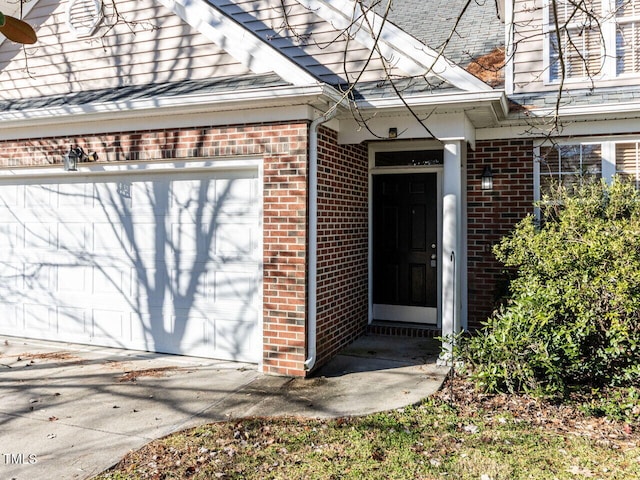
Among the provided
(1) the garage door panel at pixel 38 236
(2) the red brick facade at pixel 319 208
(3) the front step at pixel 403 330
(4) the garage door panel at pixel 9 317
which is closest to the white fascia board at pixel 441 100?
(2) the red brick facade at pixel 319 208

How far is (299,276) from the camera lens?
5.81 metres

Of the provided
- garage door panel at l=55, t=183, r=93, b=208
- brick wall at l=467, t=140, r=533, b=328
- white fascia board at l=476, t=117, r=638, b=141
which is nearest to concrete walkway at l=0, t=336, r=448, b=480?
brick wall at l=467, t=140, r=533, b=328

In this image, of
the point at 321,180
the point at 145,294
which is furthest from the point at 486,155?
the point at 145,294

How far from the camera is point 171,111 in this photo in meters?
6.15

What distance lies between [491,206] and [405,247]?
1.37 m

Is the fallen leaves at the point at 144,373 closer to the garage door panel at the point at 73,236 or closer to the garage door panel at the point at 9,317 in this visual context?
the garage door panel at the point at 73,236

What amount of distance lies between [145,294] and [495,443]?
14.9ft

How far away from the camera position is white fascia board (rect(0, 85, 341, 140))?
18.5 ft

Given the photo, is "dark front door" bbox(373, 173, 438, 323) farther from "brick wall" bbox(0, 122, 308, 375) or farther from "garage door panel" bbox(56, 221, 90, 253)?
"garage door panel" bbox(56, 221, 90, 253)

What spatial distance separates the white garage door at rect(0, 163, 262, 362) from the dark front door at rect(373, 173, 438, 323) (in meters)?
2.45

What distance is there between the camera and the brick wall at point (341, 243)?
6.16 meters

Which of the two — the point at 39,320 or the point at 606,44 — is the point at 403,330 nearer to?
the point at 606,44

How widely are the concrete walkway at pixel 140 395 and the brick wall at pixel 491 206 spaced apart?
105 cm

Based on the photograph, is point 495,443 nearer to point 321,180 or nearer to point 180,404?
point 180,404
